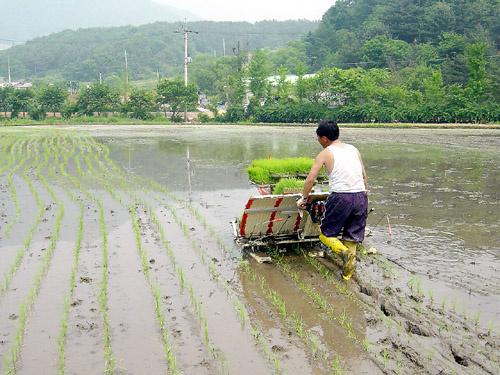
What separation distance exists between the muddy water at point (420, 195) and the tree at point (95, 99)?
32.1m

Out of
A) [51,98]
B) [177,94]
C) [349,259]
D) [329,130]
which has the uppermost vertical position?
[177,94]

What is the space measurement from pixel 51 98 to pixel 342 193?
51194mm

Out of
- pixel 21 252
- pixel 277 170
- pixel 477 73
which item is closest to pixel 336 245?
pixel 277 170

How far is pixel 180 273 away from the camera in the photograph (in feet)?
18.2

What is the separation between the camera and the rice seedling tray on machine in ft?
19.1

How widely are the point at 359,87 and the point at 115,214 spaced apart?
37524mm

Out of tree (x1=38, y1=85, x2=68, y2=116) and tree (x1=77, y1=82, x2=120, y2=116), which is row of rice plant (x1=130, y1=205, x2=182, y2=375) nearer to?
tree (x1=77, y1=82, x2=120, y2=116)

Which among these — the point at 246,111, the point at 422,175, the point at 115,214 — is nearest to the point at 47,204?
the point at 115,214

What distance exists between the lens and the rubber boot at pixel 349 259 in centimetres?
512

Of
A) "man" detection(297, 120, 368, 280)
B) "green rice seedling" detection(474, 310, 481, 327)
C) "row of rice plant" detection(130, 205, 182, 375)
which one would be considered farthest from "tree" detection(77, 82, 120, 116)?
"green rice seedling" detection(474, 310, 481, 327)

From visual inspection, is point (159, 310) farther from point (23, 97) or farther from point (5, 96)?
point (5, 96)

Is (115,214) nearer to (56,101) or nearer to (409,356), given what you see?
(409,356)

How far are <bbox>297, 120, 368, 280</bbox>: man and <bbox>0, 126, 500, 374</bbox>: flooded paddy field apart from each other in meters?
0.44

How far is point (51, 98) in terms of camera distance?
51.1 metres
